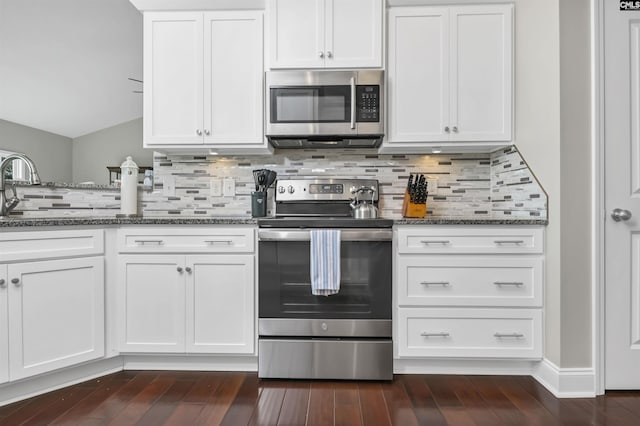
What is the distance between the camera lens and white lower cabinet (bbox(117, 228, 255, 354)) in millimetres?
2066

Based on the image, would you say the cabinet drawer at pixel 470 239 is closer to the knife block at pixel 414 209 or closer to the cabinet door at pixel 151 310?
the knife block at pixel 414 209

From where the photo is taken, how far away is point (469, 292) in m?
2.03

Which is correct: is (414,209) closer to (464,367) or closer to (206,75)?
(464,367)

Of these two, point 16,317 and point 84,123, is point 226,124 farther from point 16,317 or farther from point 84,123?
point 16,317

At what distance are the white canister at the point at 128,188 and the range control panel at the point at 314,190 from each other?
1.03 m

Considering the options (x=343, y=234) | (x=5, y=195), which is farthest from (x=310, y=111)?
(x=5, y=195)

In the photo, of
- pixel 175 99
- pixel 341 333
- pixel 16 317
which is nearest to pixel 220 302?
pixel 341 333

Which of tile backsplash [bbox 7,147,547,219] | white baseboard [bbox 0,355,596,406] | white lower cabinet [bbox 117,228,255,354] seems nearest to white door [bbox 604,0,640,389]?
white baseboard [bbox 0,355,596,406]

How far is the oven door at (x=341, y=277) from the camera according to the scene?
2.02m

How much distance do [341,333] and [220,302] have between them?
0.72 m

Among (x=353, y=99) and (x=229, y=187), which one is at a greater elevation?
(x=353, y=99)

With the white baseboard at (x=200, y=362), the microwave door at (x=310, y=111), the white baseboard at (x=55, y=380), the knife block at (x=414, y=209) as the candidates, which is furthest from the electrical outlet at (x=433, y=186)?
the white baseboard at (x=55, y=380)

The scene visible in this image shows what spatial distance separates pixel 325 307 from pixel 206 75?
1.65 m

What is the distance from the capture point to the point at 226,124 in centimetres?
233
